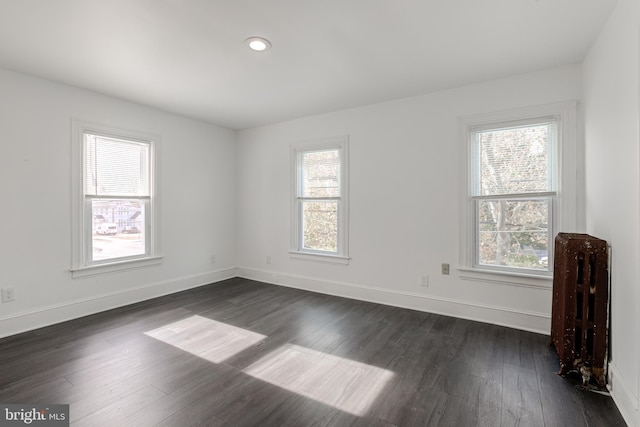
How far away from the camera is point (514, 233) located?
308 centimetres

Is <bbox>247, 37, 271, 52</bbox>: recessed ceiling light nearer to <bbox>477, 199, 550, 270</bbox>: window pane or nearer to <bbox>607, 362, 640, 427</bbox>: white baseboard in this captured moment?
<bbox>477, 199, 550, 270</bbox>: window pane

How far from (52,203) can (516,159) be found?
4870 millimetres

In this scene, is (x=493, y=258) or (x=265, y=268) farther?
(x=265, y=268)

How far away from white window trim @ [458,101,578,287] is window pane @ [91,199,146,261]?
4054 millimetres

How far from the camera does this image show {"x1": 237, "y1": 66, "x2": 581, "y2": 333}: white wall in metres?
3.00

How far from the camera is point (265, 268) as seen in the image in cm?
492

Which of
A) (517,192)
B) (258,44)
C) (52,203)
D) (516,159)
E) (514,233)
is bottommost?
(514,233)

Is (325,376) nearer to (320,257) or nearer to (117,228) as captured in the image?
(320,257)

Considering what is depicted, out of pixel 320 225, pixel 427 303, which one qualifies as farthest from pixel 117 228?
pixel 427 303

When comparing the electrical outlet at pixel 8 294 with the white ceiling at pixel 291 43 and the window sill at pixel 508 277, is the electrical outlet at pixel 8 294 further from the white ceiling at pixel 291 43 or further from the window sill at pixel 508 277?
the window sill at pixel 508 277

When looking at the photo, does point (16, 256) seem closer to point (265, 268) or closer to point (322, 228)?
point (265, 268)

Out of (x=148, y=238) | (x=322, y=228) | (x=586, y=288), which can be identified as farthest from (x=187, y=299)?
(x=586, y=288)

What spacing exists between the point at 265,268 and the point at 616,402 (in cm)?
413

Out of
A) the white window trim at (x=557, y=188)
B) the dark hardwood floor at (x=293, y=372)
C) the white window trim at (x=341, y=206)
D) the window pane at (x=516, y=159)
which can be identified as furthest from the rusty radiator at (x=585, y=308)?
the white window trim at (x=341, y=206)
